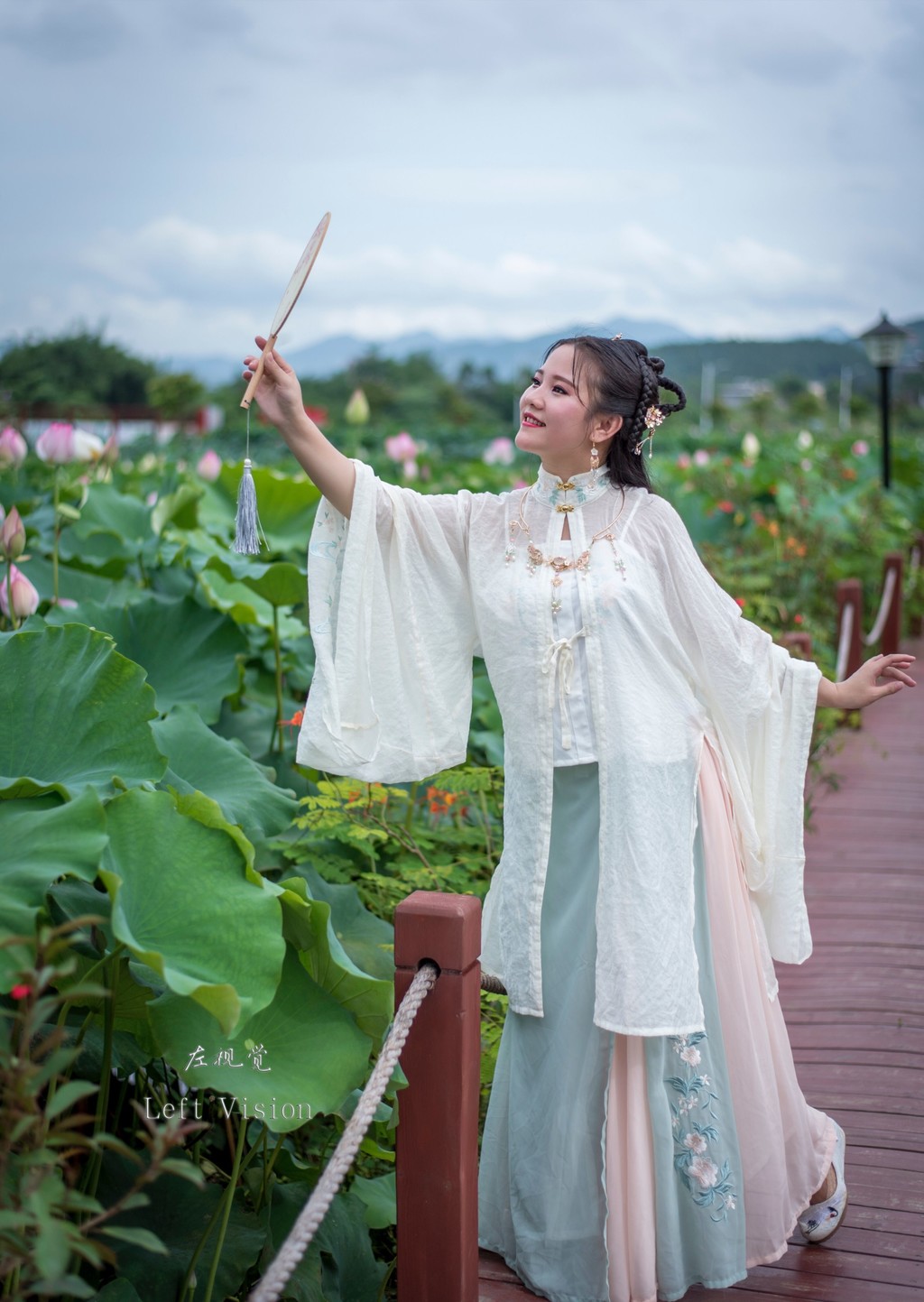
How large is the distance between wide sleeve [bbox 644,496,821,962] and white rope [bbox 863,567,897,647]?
13.9ft

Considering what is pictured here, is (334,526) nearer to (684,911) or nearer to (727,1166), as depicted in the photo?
(684,911)

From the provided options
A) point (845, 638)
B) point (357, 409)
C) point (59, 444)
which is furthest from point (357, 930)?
→ point (357, 409)

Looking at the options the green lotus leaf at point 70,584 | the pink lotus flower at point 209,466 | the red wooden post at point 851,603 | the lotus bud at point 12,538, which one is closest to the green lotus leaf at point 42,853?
the lotus bud at point 12,538

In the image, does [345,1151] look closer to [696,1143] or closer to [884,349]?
[696,1143]

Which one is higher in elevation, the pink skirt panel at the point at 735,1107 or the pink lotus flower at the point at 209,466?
the pink lotus flower at the point at 209,466

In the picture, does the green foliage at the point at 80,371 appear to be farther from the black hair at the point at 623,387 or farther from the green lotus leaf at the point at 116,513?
the black hair at the point at 623,387

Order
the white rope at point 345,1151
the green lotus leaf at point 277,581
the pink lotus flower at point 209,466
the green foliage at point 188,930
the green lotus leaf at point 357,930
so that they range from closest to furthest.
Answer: the white rope at point 345,1151 → the green foliage at point 188,930 → the green lotus leaf at point 357,930 → the green lotus leaf at point 277,581 → the pink lotus flower at point 209,466

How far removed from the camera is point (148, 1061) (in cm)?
187

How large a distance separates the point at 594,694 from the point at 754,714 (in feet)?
0.93

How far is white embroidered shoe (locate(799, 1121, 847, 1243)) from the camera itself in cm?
205

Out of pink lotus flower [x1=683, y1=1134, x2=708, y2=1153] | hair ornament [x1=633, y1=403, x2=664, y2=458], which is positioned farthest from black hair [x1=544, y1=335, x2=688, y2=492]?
pink lotus flower [x1=683, y1=1134, x2=708, y2=1153]

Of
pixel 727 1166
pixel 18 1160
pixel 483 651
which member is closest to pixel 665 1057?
pixel 727 1166

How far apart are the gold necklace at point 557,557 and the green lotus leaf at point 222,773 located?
30.5 inches

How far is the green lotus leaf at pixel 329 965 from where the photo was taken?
1.70 m
